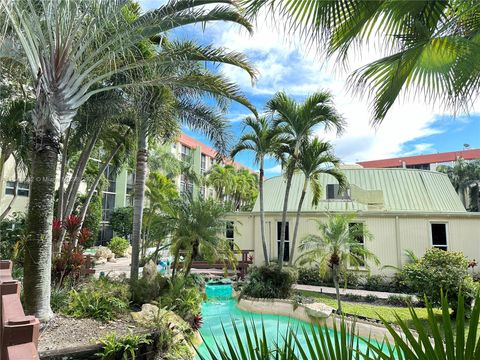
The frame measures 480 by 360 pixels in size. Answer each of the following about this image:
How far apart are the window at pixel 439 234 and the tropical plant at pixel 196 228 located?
11.3 metres

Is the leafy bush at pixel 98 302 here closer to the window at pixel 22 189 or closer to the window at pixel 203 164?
the window at pixel 22 189

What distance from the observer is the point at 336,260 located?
1108 centimetres

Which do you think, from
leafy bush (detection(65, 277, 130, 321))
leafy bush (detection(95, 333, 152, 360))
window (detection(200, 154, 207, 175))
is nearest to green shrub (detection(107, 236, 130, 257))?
leafy bush (detection(65, 277, 130, 321))

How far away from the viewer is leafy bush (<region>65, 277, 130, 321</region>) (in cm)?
676

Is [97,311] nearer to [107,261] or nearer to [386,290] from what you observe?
[386,290]

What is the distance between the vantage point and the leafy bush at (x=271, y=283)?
12.7 meters

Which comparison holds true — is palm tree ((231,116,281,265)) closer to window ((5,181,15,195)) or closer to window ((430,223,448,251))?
window ((430,223,448,251))

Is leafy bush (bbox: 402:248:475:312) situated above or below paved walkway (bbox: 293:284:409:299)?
above

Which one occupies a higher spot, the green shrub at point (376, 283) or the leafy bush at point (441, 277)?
the leafy bush at point (441, 277)

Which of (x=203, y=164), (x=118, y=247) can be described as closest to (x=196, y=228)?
(x=118, y=247)

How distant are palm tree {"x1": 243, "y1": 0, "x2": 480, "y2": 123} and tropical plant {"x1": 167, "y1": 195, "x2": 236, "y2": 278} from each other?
7.69 meters

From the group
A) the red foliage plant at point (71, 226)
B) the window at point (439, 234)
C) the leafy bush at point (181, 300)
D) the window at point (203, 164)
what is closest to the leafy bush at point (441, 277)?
the window at point (439, 234)

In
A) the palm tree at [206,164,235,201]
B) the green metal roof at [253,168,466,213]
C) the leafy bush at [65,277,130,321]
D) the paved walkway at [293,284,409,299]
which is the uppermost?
the palm tree at [206,164,235,201]

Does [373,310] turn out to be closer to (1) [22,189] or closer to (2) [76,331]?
(2) [76,331]
